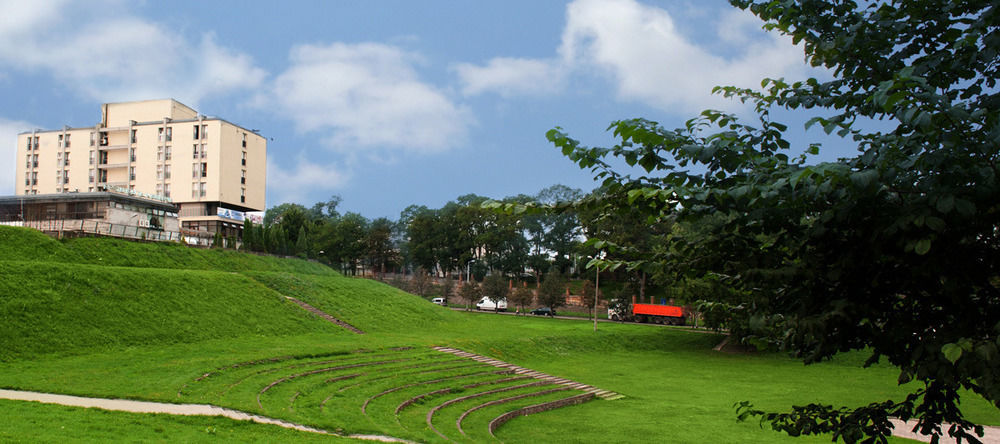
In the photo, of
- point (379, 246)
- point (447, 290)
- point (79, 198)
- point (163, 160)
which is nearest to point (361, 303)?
point (79, 198)

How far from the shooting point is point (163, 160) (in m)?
69.2

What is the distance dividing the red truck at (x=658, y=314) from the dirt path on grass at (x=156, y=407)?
50.1 metres

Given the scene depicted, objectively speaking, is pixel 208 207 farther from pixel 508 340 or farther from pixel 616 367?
pixel 616 367

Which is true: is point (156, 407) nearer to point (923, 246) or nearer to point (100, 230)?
point (923, 246)

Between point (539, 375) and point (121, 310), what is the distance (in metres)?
17.8

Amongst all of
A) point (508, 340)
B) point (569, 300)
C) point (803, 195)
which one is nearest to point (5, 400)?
point (803, 195)

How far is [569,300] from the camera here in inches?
2965

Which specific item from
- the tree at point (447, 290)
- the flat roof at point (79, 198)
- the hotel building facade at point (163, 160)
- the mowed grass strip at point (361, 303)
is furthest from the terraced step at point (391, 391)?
the hotel building facade at point (163, 160)

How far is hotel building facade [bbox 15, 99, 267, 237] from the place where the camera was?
222ft

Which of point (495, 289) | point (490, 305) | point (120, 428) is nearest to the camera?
point (120, 428)

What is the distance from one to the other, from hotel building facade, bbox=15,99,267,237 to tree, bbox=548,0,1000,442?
2755 inches

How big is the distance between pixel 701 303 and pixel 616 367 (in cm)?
3076

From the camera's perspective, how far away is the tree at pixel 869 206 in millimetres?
3375

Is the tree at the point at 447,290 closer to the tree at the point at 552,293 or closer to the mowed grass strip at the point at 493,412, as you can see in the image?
the tree at the point at 552,293
